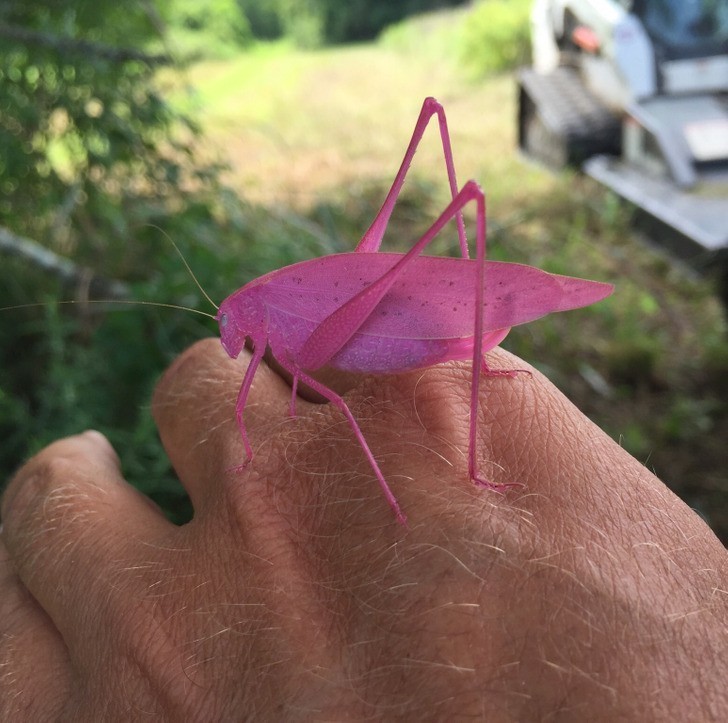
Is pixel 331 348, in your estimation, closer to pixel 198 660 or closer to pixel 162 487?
pixel 198 660

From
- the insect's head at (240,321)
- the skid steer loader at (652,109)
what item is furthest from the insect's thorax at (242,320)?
the skid steer loader at (652,109)

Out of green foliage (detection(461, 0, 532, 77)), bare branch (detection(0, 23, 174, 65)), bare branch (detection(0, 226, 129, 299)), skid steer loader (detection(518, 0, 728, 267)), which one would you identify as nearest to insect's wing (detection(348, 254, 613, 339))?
bare branch (detection(0, 226, 129, 299))

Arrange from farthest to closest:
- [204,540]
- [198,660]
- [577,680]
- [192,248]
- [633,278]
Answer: [633,278] → [192,248] → [204,540] → [198,660] → [577,680]

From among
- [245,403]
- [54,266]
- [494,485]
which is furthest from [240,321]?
[54,266]

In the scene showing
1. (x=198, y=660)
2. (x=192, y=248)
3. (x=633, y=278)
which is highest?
(x=198, y=660)

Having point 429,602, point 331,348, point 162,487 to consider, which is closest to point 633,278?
point 162,487

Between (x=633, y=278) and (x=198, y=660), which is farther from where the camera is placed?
(x=633, y=278)

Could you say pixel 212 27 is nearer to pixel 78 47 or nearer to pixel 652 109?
pixel 652 109
